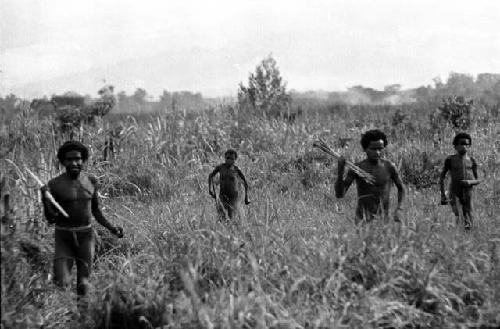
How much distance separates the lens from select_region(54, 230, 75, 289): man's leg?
14.6 ft

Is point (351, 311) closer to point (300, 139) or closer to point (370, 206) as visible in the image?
point (370, 206)

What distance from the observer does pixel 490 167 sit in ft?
31.9

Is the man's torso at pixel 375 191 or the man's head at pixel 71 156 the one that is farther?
the man's torso at pixel 375 191

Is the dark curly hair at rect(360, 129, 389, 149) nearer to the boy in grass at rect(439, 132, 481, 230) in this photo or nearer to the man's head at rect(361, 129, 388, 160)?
the man's head at rect(361, 129, 388, 160)

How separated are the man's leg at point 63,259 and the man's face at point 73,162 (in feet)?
1.68

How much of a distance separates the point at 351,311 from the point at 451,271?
1080 mm

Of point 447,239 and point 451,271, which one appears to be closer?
point 451,271

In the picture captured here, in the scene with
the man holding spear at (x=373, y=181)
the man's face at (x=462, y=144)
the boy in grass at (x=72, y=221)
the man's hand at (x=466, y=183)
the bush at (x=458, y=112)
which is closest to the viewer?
the boy in grass at (x=72, y=221)

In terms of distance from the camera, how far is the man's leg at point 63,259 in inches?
175

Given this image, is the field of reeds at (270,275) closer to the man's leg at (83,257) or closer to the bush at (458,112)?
the man's leg at (83,257)

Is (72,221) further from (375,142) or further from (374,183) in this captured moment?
(375,142)

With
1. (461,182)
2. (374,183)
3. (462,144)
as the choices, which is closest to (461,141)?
(462,144)

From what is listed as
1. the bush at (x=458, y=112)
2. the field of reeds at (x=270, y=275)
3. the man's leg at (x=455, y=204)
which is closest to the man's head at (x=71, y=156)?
the field of reeds at (x=270, y=275)

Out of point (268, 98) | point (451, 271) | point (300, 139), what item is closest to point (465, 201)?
point (451, 271)
